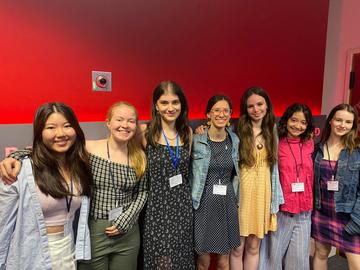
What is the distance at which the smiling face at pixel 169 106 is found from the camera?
75.4 inches

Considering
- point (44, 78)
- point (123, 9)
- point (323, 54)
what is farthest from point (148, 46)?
point (323, 54)

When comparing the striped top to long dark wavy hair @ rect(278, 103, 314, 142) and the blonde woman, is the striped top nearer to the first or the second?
the blonde woman

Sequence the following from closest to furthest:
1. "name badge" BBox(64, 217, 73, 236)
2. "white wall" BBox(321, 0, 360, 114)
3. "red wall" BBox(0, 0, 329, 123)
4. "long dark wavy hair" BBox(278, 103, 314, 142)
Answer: "name badge" BBox(64, 217, 73, 236)
"red wall" BBox(0, 0, 329, 123)
"long dark wavy hair" BBox(278, 103, 314, 142)
"white wall" BBox(321, 0, 360, 114)

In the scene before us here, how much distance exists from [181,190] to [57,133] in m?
0.95

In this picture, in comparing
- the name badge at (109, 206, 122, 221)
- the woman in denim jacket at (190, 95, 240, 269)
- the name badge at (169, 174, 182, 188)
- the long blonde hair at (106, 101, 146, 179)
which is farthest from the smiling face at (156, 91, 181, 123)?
the name badge at (109, 206, 122, 221)

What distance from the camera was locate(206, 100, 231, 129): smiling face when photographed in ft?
6.74

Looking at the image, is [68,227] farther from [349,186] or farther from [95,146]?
[349,186]

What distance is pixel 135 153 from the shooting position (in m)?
1.87

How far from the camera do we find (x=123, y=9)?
217cm

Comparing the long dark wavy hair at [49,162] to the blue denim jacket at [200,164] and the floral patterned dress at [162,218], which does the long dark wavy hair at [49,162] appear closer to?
the floral patterned dress at [162,218]

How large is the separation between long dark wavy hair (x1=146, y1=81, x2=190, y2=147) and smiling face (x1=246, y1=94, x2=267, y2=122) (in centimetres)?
58

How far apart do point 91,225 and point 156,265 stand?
0.56m

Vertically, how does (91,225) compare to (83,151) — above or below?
below

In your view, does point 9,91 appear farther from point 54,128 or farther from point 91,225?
point 91,225
